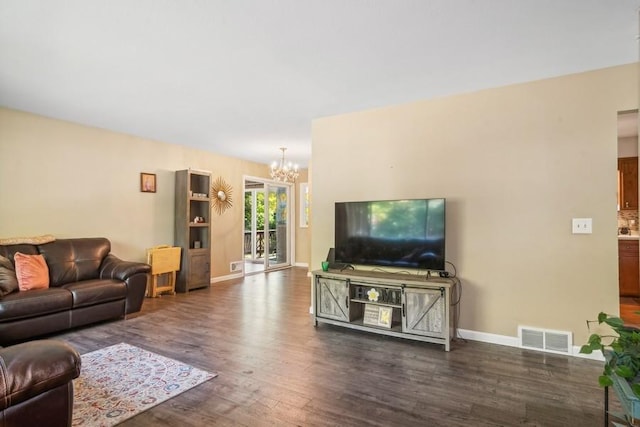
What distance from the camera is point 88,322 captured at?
3641mm

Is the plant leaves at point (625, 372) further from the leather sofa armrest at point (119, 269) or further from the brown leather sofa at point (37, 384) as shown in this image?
the leather sofa armrest at point (119, 269)

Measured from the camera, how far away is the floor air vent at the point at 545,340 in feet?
9.49

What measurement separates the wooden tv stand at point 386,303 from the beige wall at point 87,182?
335 cm

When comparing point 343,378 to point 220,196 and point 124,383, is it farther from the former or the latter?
point 220,196

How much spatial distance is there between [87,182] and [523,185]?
5449mm

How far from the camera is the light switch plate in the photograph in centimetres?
284

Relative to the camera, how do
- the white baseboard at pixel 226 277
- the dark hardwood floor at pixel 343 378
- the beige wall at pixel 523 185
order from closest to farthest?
the dark hardwood floor at pixel 343 378, the beige wall at pixel 523 185, the white baseboard at pixel 226 277

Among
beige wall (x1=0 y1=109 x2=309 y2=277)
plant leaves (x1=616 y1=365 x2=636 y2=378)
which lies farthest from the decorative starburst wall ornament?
plant leaves (x1=616 y1=365 x2=636 y2=378)

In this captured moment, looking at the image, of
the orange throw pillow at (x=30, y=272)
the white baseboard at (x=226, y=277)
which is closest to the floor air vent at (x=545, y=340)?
the orange throw pillow at (x=30, y=272)

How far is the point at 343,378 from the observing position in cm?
249

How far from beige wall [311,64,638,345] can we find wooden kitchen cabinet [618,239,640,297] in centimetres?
272

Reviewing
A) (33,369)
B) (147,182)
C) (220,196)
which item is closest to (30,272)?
(147,182)

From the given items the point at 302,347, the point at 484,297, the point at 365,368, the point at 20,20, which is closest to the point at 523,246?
the point at 484,297

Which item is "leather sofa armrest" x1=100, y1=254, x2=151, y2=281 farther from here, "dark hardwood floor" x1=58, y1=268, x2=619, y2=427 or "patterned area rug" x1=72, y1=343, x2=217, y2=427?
"patterned area rug" x1=72, y1=343, x2=217, y2=427
